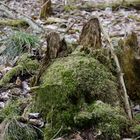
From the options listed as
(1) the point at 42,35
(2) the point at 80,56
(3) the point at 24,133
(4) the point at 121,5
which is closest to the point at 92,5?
(4) the point at 121,5

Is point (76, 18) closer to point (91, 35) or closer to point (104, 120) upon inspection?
point (91, 35)

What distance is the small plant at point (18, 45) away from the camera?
17.2 ft

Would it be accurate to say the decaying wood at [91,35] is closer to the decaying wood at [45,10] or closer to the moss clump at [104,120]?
the moss clump at [104,120]

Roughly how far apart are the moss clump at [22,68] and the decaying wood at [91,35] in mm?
1173

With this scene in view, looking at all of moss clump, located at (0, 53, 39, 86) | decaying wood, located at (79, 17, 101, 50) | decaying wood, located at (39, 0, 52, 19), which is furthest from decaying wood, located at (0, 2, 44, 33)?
decaying wood, located at (79, 17, 101, 50)

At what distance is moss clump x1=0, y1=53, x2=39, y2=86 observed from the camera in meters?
4.43

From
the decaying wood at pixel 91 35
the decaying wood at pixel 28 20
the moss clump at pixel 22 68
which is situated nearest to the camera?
the decaying wood at pixel 91 35

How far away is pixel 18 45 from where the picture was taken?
532 centimetres

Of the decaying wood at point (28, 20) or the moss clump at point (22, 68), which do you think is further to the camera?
the decaying wood at point (28, 20)

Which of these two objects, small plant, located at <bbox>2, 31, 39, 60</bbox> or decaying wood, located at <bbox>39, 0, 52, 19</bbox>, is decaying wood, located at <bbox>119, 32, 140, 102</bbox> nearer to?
small plant, located at <bbox>2, 31, 39, 60</bbox>

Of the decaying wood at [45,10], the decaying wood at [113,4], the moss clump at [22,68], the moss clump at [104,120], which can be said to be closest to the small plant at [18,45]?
the moss clump at [22,68]

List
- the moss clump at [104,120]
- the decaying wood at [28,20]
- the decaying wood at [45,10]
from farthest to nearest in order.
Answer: the decaying wood at [45,10] < the decaying wood at [28,20] < the moss clump at [104,120]

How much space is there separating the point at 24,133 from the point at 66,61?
778 millimetres

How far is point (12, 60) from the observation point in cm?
514
